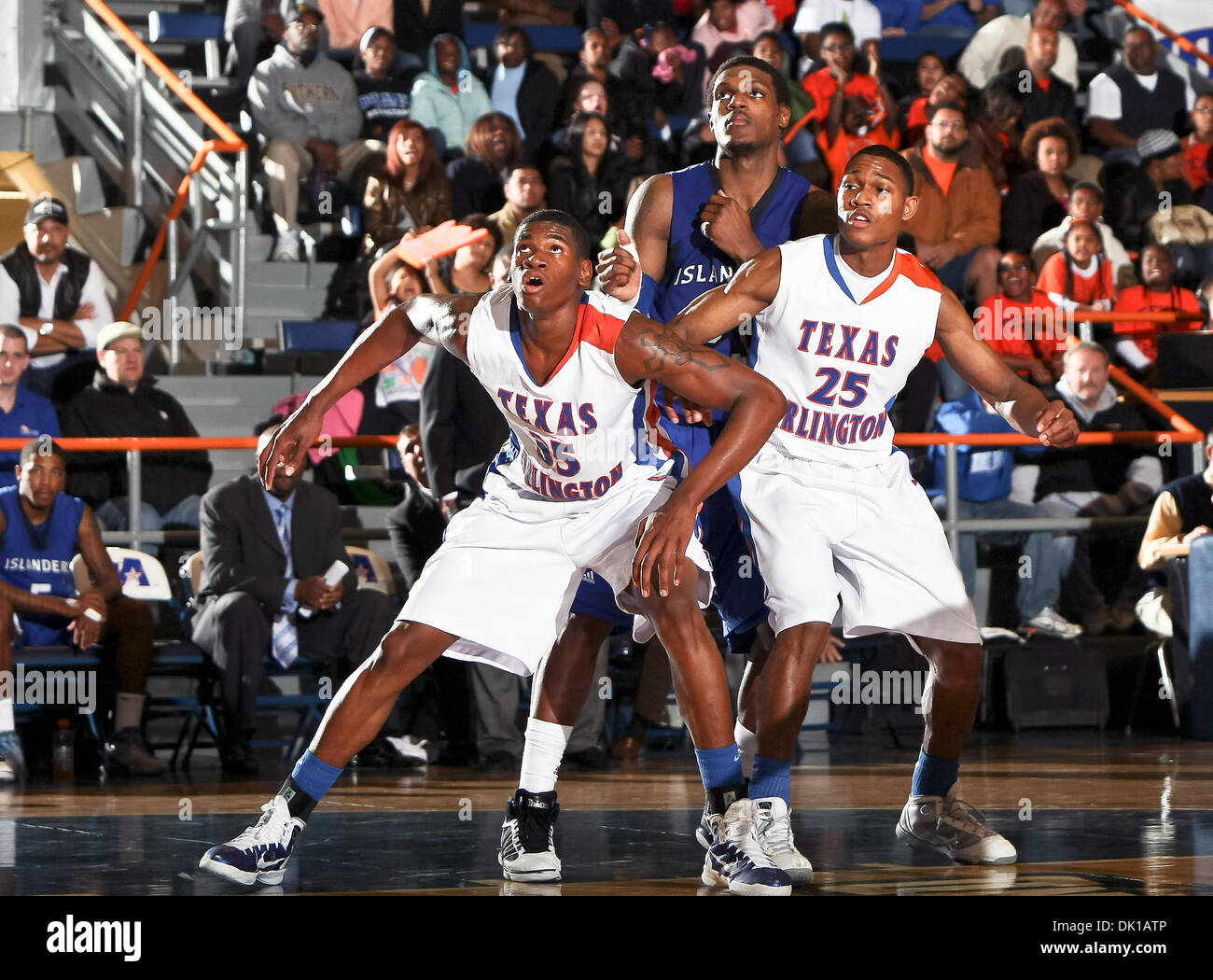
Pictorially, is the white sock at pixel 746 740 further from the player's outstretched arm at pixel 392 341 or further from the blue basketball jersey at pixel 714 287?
the player's outstretched arm at pixel 392 341

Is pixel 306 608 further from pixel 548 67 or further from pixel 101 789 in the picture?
pixel 548 67

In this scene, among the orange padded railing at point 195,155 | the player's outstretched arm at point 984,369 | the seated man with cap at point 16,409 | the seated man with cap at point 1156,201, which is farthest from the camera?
the seated man with cap at point 1156,201

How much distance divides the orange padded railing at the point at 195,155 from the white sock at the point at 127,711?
9.62 feet

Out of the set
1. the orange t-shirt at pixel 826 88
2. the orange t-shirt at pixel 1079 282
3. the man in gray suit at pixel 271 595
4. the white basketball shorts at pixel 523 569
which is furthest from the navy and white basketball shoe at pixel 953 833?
the orange t-shirt at pixel 826 88

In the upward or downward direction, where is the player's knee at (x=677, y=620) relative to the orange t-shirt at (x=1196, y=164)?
downward

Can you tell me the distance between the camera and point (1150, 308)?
10445 millimetres

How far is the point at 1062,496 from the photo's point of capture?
905 cm

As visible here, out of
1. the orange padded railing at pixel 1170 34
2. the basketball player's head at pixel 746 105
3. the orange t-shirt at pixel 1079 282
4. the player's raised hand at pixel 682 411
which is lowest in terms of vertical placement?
the player's raised hand at pixel 682 411

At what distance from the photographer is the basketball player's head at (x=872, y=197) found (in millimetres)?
4566

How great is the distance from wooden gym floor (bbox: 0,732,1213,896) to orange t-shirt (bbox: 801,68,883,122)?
5.04m

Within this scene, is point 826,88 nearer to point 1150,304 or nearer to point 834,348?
point 1150,304

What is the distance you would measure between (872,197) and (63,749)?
4710 millimetres

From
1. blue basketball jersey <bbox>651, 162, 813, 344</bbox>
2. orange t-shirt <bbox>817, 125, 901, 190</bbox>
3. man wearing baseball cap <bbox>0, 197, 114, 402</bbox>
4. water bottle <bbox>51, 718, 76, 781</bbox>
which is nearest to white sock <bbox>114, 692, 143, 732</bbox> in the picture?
water bottle <bbox>51, 718, 76, 781</bbox>

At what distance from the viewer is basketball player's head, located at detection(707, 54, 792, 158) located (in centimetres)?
488
